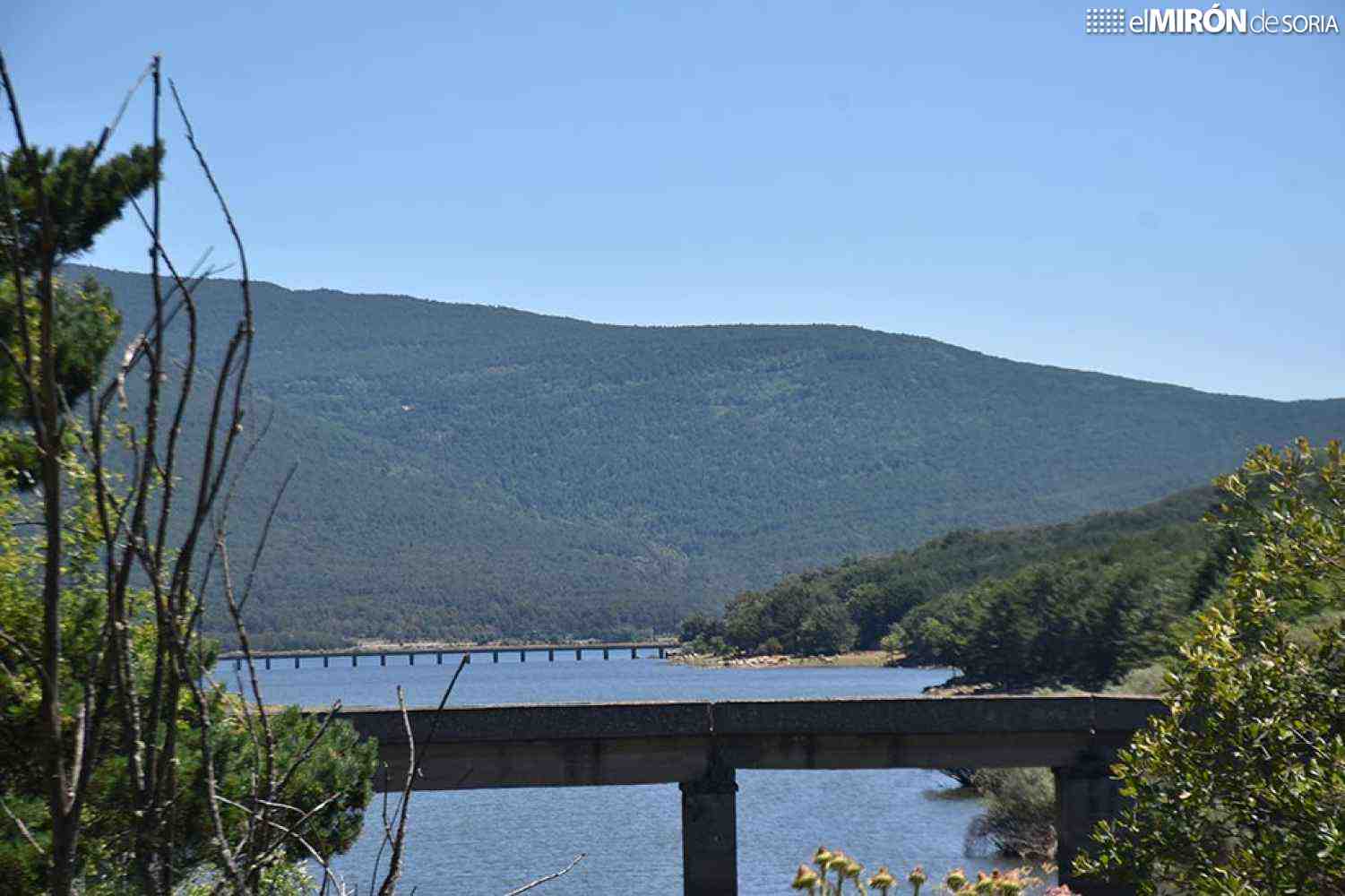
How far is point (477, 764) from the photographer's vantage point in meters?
28.2

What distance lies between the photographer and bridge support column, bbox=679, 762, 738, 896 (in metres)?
26.6

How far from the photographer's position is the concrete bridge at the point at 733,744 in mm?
27688

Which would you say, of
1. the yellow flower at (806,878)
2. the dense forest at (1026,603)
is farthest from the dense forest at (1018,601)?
the yellow flower at (806,878)

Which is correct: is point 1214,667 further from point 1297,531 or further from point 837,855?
point 837,855

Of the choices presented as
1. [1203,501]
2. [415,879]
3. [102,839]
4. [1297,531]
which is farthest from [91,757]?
[1203,501]

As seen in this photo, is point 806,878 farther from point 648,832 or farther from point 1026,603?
point 1026,603

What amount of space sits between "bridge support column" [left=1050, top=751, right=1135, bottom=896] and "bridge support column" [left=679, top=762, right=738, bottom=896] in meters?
6.14

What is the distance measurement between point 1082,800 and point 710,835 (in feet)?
23.7

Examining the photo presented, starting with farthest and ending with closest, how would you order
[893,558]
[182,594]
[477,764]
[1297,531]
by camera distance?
[893,558] → [477,764] → [1297,531] → [182,594]

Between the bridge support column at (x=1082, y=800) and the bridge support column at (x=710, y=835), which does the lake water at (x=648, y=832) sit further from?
the bridge support column at (x=710, y=835)

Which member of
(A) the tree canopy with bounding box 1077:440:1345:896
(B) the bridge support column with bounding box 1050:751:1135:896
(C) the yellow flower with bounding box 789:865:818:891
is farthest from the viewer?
(B) the bridge support column with bounding box 1050:751:1135:896

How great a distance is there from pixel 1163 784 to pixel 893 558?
7219 inches

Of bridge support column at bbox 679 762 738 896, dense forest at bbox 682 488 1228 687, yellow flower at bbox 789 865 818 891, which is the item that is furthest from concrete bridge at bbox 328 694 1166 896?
dense forest at bbox 682 488 1228 687

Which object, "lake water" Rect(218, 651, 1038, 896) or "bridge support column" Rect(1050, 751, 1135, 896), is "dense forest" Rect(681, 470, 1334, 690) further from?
"lake water" Rect(218, 651, 1038, 896)
